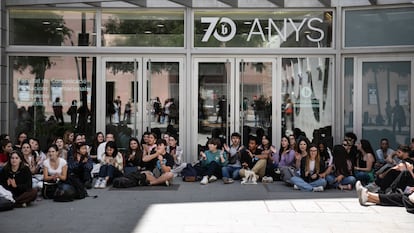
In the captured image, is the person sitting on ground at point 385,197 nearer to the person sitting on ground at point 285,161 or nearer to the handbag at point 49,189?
the person sitting on ground at point 285,161

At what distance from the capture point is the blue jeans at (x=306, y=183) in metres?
10.8

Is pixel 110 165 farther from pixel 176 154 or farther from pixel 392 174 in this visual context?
pixel 392 174

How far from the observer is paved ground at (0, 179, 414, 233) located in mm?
7656

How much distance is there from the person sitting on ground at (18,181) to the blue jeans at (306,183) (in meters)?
5.15

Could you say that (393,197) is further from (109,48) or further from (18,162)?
(109,48)

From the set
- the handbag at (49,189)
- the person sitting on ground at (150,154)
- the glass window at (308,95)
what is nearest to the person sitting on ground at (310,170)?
the person sitting on ground at (150,154)

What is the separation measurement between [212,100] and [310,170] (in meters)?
4.15

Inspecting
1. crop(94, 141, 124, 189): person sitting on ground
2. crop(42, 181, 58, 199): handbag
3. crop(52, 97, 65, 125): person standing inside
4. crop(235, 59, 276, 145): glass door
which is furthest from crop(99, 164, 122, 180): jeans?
crop(235, 59, 276, 145): glass door

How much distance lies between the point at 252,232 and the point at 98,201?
352 centimetres

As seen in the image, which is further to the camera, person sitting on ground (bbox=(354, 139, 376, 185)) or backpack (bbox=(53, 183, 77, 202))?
person sitting on ground (bbox=(354, 139, 376, 185))

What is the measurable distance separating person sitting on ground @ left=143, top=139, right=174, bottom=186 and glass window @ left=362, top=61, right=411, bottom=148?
5453 millimetres

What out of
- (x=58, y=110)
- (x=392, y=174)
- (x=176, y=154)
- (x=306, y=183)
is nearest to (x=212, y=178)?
(x=176, y=154)

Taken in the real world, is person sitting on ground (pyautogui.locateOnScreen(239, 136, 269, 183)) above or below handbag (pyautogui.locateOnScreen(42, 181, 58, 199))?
above

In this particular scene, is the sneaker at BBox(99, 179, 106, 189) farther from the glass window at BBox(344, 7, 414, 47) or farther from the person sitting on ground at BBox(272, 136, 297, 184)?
the glass window at BBox(344, 7, 414, 47)
